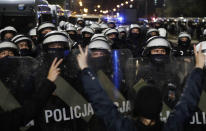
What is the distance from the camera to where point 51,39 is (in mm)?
4852

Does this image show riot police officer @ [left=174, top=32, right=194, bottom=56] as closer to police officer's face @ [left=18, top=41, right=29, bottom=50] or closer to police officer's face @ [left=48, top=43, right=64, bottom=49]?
police officer's face @ [left=18, top=41, right=29, bottom=50]

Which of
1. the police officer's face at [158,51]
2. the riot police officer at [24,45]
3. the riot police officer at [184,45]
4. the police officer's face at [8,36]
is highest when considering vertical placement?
the police officer's face at [8,36]

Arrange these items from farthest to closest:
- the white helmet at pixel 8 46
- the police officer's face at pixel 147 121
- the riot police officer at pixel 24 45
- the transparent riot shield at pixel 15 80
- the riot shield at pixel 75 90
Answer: the riot police officer at pixel 24 45
the white helmet at pixel 8 46
the riot shield at pixel 75 90
the transparent riot shield at pixel 15 80
the police officer's face at pixel 147 121

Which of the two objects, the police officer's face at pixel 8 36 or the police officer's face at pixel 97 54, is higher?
the police officer's face at pixel 8 36

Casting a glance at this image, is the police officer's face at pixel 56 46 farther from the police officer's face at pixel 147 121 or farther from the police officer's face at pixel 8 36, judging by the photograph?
the police officer's face at pixel 8 36

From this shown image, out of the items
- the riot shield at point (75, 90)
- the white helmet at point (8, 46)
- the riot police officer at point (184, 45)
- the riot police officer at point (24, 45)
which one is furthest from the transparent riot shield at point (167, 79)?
the riot police officer at point (184, 45)

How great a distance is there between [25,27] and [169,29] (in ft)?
75.4

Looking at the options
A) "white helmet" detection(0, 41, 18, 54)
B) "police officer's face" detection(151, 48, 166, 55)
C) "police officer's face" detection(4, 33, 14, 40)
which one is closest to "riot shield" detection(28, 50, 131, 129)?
"white helmet" detection(0, 41, 18, 54)

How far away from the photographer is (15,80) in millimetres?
3305

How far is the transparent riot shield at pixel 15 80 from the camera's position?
3223mm

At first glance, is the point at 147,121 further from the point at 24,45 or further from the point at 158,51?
the point at 24,45

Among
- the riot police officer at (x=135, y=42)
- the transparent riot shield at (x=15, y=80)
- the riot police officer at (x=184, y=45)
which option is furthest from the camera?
the riot police officer at (x=135, y=42)

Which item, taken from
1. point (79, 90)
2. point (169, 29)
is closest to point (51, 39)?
point (79, 90)

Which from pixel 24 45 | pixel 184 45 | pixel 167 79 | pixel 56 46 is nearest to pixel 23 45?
pixel 24 45
